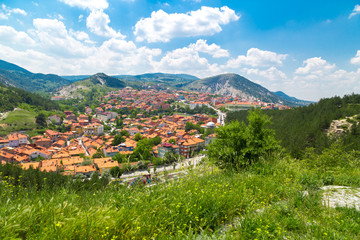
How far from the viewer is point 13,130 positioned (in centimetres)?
6131

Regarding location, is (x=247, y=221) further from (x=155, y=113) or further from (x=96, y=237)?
(x=155, y=113)

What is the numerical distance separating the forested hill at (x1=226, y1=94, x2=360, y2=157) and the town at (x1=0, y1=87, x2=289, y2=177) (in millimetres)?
17981

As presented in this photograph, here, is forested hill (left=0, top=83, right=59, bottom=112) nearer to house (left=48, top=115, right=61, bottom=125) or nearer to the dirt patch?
house (left=48, top=115, right=61, bottom=125)

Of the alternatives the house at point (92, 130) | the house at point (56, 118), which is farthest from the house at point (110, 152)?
the house at point (56, 118)

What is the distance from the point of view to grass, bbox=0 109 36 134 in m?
61.7

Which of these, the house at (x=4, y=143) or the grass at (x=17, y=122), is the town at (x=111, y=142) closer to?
the house at (x=4, y=143)

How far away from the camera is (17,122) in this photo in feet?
214

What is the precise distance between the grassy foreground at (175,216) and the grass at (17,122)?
8314 centimetres

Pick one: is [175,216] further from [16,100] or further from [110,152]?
[16,100]

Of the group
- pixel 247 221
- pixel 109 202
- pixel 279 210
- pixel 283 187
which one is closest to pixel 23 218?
pixel 109 202

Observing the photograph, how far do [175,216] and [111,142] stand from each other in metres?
53.9

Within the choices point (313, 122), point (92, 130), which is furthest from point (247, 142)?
point (92, 130)

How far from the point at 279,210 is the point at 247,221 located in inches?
29.1

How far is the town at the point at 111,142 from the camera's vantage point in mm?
26136
